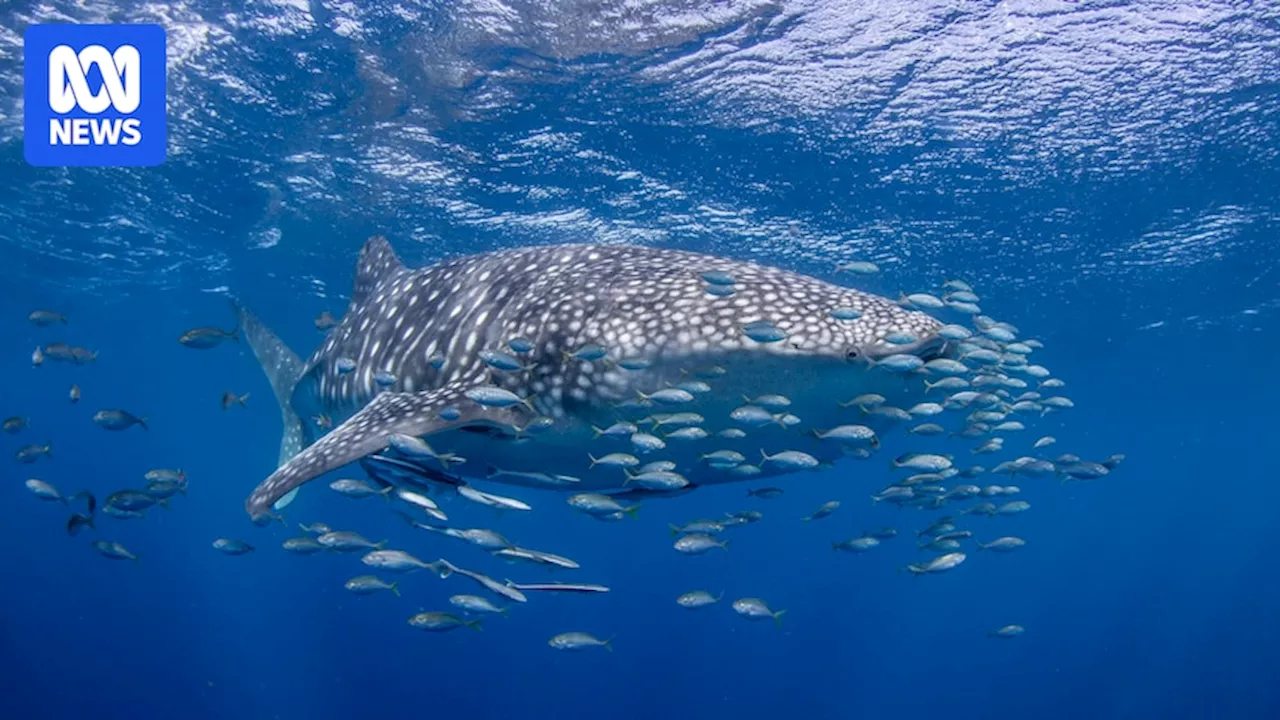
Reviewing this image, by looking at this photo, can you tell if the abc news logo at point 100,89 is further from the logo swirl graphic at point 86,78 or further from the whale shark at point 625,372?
the whale shark at point 625,372

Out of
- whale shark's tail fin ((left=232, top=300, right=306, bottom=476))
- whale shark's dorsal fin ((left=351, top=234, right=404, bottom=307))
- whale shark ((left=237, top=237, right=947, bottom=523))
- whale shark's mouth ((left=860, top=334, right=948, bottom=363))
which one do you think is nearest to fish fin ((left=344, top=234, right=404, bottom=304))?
→ whale shark's dorsal fin ((left=351, top=234, right=404, bottom=307))

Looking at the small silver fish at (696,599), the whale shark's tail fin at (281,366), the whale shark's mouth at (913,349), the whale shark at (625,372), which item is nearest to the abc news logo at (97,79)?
the whale shark's tail fin at (281,366)

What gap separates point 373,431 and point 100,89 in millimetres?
9421

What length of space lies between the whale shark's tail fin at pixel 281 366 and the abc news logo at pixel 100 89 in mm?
3921

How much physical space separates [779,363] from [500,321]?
2.50 meters

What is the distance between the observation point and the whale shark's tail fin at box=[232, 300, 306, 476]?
385 inches

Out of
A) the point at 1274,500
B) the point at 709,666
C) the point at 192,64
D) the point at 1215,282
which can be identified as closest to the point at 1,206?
the point at 192,64

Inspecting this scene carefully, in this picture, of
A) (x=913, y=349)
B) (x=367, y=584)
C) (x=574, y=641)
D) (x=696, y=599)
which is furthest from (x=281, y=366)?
(x=913, y=349)

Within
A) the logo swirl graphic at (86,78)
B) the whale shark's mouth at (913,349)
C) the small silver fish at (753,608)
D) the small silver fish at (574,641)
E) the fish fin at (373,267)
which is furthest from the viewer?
the logo swirl graphic at (86,78)

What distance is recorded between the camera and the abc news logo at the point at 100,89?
11.0 meters

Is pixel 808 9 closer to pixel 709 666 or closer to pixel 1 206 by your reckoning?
pixel 1 206

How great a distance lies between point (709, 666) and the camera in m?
45.7

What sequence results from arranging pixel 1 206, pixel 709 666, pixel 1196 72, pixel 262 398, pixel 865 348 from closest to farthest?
pixel 865 348, pixel 1196 72, pixel 1 206, pixel 709 666, pixel 262 398

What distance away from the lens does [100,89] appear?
1114cm
